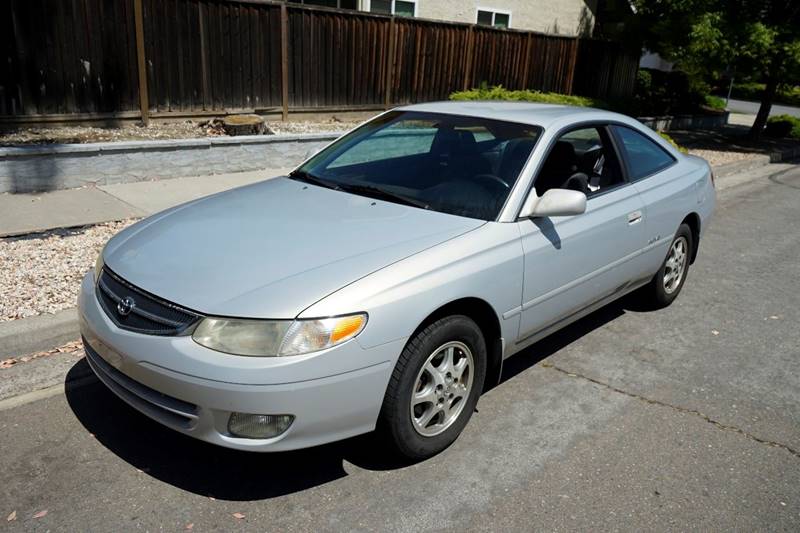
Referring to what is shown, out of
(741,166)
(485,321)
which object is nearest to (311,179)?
(485,321)

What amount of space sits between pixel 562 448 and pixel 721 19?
12.5 meters

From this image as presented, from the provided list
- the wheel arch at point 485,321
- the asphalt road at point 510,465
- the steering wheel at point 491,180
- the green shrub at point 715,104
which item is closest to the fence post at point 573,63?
the green shrub at point 715,104

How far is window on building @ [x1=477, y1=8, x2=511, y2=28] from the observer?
17212 millimetres

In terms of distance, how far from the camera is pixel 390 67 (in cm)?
1335

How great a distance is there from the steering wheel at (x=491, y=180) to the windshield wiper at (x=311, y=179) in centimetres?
86

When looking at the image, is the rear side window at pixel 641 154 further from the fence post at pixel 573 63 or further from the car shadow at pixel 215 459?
the fence post at pixel 573 63

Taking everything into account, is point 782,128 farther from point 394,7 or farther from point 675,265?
point 675,265

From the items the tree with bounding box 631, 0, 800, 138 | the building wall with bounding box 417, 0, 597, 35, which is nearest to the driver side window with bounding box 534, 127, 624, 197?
the tree with bounding box 631, 0, 800, 138

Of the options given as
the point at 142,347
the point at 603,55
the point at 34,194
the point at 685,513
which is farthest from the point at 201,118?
the point at 603,55

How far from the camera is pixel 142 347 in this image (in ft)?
9.65

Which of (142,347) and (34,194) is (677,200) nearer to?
(142,347)

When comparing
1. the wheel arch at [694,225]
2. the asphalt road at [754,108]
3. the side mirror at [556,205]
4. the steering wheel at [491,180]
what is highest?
the steering wheel at [491,180]

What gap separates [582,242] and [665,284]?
68.7 inches

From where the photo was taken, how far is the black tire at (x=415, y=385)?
3076 mm
